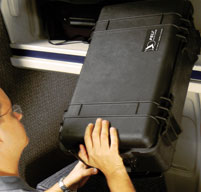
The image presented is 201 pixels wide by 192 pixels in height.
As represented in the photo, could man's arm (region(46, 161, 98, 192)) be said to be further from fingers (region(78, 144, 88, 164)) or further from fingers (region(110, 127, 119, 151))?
fingers (region(110, 127, 119, 151))

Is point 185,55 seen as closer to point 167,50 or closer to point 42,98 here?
point 167,50

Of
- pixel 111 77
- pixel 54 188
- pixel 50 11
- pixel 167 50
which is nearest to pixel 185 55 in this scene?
pixel 167 50

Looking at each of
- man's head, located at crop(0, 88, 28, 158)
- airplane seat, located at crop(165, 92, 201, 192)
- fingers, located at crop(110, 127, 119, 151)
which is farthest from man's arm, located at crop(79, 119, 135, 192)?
airplane seat, located at crop(165, 92, 201, 192)

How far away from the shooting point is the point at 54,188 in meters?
1.14

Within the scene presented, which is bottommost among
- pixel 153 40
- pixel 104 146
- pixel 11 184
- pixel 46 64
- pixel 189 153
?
pixel 189 153

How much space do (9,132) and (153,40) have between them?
497 millimetres

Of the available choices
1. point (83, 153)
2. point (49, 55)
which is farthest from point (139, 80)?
point (49, 55)

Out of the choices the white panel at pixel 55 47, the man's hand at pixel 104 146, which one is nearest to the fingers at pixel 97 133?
the man's hand at pixel 104 146

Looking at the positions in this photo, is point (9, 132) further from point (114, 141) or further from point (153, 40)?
point (153, 40)

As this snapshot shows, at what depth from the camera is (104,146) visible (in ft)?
2.62

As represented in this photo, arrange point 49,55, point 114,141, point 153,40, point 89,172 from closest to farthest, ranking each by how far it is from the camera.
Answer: point 114,141 → point 153,40 → point 89,172 → point 49,55

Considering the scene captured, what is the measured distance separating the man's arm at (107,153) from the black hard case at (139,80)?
2cm

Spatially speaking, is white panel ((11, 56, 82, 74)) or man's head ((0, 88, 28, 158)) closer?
man's head ((0, 88, 28, 158))

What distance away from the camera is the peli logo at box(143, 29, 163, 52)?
0.88 metres
